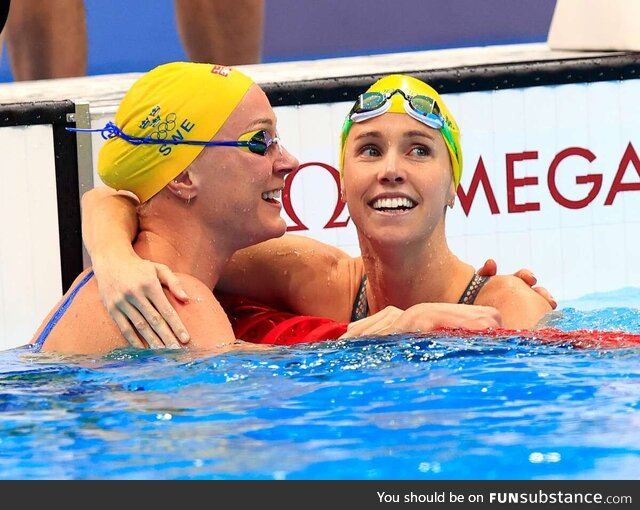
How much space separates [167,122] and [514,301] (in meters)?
1.07

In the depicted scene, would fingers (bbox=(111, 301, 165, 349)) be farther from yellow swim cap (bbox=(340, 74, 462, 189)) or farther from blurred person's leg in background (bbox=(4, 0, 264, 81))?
blurred person's leg in background (bbox=(4, 0, 264, 81))

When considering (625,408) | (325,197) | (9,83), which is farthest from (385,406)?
(9,83)

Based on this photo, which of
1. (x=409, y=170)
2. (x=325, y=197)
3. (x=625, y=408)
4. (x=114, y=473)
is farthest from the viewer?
(x=325, y=197)

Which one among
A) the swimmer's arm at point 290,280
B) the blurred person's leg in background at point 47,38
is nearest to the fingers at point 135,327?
the swimmer's arm at point 290,280

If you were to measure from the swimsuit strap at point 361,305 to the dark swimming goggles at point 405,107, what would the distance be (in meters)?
0.50

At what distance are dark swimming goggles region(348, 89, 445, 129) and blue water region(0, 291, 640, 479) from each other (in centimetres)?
70

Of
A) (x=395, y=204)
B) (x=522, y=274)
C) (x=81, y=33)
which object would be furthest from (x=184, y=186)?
(x=81, y=33)

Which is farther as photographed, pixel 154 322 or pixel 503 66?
pixel 503 66

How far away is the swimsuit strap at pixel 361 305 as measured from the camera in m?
3.74

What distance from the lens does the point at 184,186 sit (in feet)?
11.1

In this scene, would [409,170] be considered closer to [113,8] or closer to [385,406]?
[385,406]

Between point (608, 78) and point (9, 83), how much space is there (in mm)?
2576

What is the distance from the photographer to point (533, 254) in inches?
191

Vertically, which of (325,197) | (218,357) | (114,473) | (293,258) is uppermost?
(325,197)
